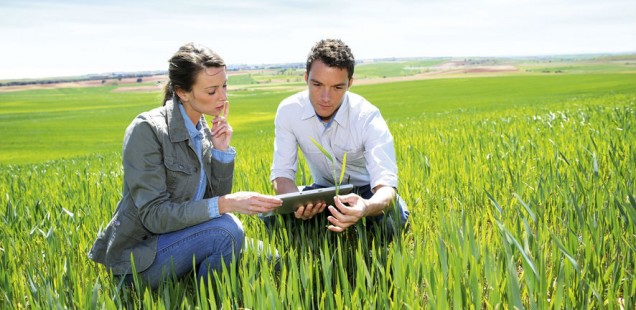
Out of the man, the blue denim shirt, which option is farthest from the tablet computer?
the blue denim shirt

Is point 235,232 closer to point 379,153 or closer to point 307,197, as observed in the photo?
point 307,197

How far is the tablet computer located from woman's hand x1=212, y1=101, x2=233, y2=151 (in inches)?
21.0

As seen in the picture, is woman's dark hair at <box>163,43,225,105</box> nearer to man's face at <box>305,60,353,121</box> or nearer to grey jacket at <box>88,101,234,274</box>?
grey jacket at <box>88,101,234,274</box>

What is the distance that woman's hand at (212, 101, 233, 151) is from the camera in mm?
2754

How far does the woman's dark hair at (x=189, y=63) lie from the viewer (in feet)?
8.13

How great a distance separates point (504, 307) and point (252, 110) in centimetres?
3372

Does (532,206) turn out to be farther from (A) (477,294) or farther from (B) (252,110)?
(B) (252,110)

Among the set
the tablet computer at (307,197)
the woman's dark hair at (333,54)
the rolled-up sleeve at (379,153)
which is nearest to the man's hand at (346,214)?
the tablet computer at (307,197)

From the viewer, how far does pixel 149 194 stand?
2344 millimetres

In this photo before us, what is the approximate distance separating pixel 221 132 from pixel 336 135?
794 mm

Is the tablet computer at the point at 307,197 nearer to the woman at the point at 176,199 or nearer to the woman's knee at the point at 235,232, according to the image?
the woman at the point at 176,199

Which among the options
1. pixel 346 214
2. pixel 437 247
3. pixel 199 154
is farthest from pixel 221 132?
pixel 437 247

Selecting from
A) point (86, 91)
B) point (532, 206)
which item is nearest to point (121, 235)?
point (532, 206)

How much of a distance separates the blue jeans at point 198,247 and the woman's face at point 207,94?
0.55 m
